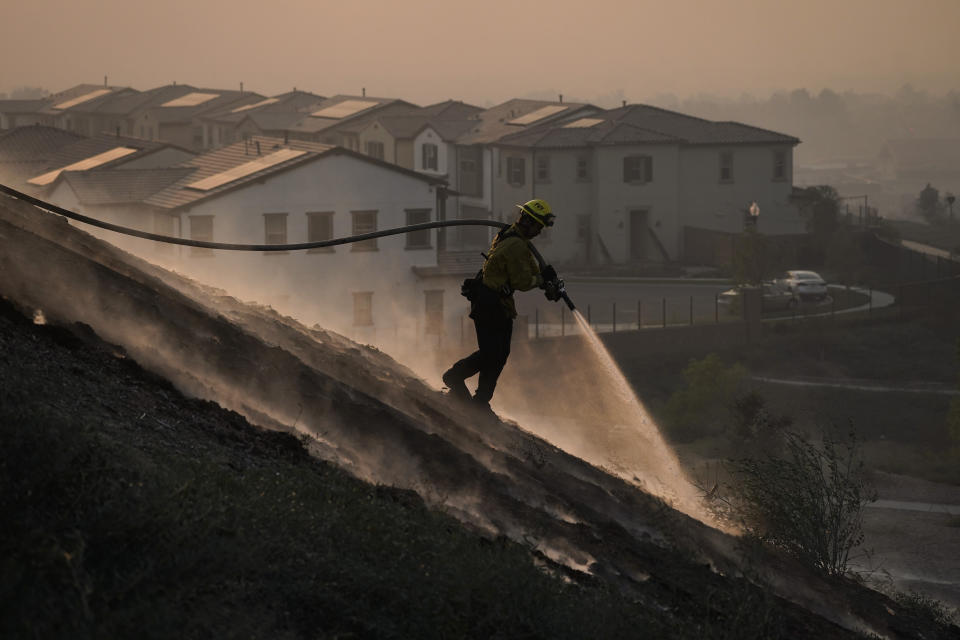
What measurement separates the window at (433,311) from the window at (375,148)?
23.2 metres

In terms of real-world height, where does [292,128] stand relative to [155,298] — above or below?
above

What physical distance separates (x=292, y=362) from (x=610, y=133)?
157 feet

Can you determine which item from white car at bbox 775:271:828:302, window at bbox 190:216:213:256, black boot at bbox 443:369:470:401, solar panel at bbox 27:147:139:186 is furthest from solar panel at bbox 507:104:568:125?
black boot at bbox 443:369:470:401

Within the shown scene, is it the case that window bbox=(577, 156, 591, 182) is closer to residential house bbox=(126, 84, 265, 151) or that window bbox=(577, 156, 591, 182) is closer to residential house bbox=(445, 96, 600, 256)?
residential house bbox=(445, 96, 600, 256)

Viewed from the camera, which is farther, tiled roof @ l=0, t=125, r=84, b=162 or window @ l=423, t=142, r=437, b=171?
window @ l=423, t=142, r=437, b=171

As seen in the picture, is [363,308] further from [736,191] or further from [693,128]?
[693,128]

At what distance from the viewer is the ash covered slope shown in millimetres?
8188

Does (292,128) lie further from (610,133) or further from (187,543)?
(187,543)

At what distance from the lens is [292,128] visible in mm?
67375

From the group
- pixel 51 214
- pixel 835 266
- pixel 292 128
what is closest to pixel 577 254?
pixel 835 266

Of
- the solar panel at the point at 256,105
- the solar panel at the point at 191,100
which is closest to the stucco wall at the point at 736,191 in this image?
the solar panel at the point at 256,105

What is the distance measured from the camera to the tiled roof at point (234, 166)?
123 feet

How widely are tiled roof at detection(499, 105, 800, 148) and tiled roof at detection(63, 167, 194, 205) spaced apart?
19561 millimetres

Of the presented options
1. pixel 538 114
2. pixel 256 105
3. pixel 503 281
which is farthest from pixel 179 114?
pixel 503 281
